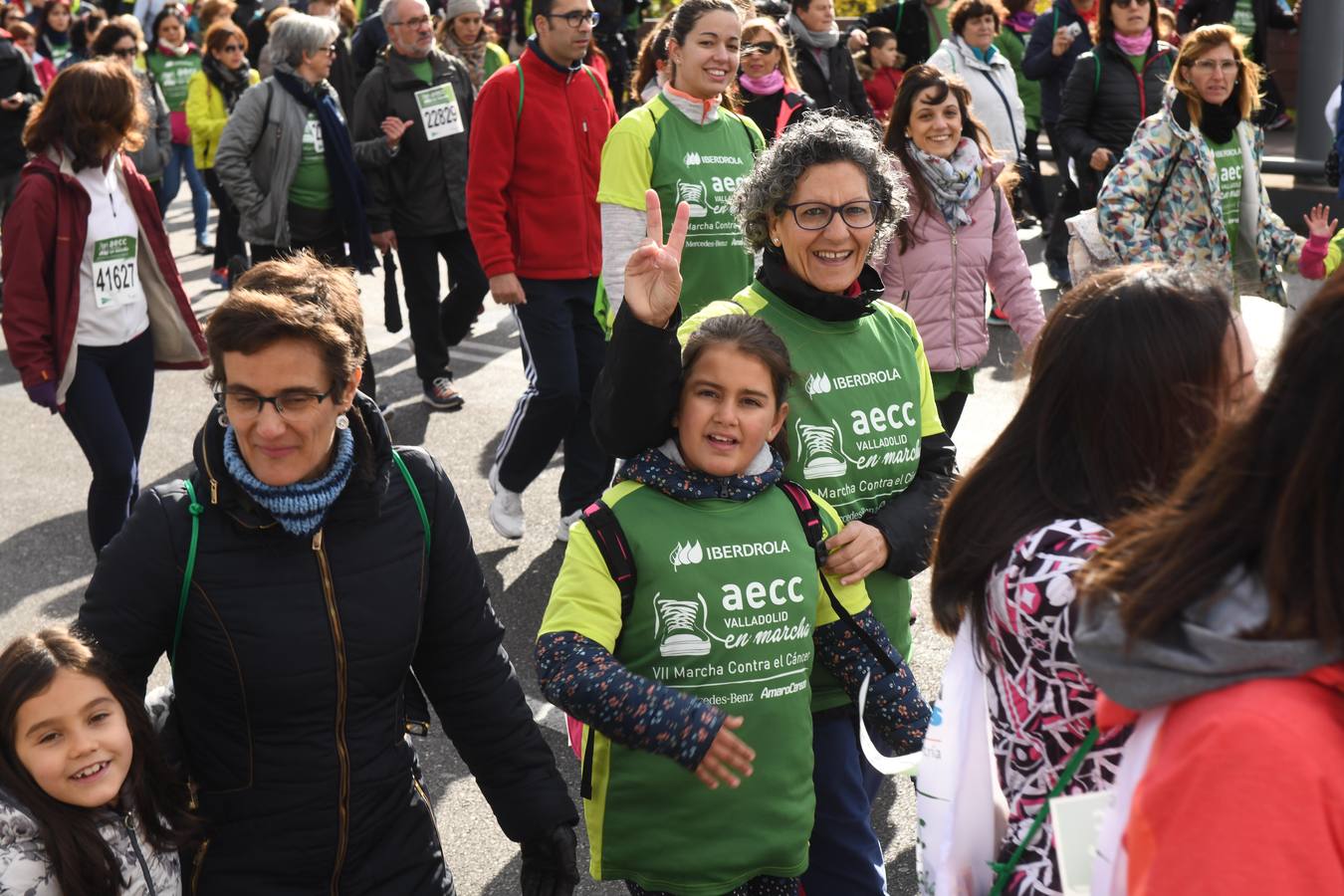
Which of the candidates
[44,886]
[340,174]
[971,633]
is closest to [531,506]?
[340,174]

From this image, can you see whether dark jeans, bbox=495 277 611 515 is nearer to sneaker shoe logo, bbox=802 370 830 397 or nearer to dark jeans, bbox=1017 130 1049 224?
sneaker shoe logo, bbox=802 370 830 397

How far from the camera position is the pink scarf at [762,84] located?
743 cm

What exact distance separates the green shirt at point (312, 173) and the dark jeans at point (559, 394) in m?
1.78

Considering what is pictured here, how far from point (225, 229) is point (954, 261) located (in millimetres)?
6597

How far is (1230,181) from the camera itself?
6.44m

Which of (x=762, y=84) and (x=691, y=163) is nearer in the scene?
(x=691, y=163)

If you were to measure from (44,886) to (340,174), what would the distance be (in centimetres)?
559


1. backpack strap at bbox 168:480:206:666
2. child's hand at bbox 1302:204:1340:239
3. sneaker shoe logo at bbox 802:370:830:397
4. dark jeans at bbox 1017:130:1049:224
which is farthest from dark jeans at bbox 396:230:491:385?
backpack strap at bbox 168:480:206:666

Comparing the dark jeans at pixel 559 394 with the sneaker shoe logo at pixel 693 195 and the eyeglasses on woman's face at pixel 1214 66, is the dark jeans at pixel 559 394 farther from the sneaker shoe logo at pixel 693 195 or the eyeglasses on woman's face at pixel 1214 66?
the eyeglasses on woman's face at pixel 1214 66

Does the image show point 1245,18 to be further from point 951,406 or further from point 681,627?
point 681,627

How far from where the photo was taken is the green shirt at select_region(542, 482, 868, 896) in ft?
9.43

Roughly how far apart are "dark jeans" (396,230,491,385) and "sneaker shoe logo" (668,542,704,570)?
560 centimetres

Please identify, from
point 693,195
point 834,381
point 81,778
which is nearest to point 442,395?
point 693,195

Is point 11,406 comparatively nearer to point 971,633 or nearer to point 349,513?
point 349,513
